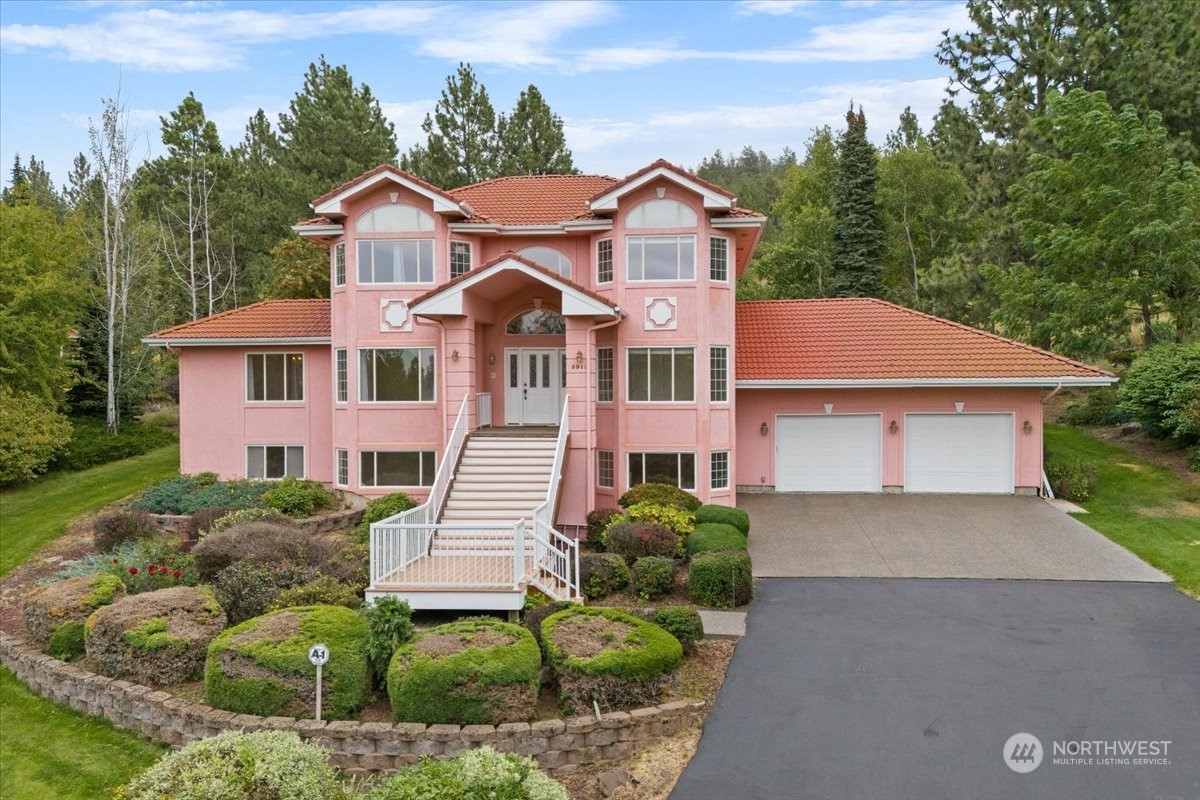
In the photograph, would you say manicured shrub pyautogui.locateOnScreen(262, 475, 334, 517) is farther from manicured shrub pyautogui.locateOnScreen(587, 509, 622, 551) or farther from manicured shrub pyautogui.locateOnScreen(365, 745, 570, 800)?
manicured shrub pyautogui.locateOnScreen(365, 745, 570, 800)

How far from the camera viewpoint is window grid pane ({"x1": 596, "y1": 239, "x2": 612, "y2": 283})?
1834 cm

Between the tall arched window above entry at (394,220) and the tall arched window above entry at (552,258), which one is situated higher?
the tall arched window above entry at (394,220)

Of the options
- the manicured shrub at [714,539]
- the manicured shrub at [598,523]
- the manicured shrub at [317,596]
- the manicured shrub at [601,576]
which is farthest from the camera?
the manicured shrub at [598,523]

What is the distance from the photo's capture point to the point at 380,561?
11.8 m

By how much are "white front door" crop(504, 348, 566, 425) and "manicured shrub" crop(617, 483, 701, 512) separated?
411cm

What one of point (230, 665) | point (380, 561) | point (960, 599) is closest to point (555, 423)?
point (380, 561)

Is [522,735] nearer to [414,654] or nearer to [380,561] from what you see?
[414,654]

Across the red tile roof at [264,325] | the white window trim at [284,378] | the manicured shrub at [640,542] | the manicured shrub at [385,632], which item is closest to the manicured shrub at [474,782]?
the manicured shrub at [385,632]

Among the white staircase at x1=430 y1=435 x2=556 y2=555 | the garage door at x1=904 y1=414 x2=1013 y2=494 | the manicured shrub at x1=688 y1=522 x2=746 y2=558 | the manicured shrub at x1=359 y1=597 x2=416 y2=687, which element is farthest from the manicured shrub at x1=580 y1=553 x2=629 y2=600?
the garage door at x1=904 y1=414 x2=1013 y2=494

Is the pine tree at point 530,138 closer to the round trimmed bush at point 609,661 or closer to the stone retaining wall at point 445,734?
the round trimmed bush at point 609,661

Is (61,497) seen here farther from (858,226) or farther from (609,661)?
(858,226)

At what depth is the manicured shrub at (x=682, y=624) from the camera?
Result: 32.8 ft

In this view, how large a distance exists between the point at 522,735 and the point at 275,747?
2582mm

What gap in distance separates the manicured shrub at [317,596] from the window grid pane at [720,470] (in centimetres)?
908
